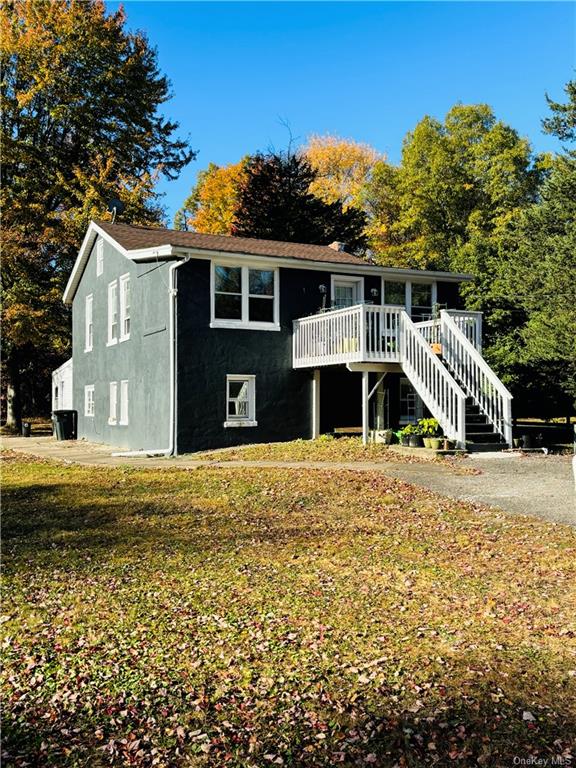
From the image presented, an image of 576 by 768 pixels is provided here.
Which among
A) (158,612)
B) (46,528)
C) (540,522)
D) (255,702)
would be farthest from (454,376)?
(255,702)

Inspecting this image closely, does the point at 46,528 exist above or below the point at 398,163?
below

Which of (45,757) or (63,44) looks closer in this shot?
(45,757)

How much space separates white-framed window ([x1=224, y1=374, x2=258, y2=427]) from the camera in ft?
57.9

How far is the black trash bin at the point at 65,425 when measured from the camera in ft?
79.3

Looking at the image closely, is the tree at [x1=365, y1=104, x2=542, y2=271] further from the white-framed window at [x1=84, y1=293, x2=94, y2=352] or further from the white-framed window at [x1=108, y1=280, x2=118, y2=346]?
the white-framed window at [x1=108, y1=280, x2=118, y2=346]

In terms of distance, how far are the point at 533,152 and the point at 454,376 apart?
26.1m

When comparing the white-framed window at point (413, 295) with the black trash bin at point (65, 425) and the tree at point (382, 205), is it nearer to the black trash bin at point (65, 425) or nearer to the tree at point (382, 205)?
the black trash bin at point (65, 425)

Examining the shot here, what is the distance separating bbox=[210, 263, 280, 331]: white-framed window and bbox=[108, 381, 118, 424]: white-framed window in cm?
562

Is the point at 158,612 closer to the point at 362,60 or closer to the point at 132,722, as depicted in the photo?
the point at 132,722

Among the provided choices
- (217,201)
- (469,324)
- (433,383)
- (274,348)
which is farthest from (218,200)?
(433,383)

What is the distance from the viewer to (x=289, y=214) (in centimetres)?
3578

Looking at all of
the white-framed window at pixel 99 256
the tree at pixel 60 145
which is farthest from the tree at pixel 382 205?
the white-framed window at pixel 99 256

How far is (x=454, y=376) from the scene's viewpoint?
1602cm

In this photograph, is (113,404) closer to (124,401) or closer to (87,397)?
(124,401)
